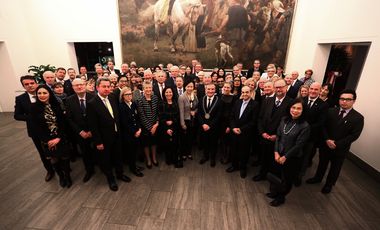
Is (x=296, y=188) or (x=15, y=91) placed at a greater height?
(x=15, y=91)

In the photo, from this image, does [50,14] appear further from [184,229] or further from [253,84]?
[184,229]

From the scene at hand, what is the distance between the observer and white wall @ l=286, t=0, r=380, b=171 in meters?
4.13

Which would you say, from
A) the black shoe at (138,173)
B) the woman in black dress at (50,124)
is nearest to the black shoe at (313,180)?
the black shoe at (138,173)

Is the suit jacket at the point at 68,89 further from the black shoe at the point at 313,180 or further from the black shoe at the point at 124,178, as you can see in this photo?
the black shoe at the point at 313,180

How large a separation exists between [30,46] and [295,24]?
462 inches

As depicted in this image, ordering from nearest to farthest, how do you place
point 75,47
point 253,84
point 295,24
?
point 253,84, point 295,24, point 75,47

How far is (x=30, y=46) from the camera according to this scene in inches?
326

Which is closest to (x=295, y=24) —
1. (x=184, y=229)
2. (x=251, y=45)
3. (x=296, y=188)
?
(x=251, y=45)

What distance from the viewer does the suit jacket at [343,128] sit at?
2.98 metres

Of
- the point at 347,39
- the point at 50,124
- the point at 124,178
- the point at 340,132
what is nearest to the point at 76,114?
the point at 50,124

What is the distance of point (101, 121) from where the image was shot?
3.03 m

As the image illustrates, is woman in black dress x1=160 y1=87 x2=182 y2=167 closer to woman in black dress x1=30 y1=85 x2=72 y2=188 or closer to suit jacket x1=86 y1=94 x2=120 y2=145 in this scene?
suit jacket x1=86 y1=94 x2=120 y2=145

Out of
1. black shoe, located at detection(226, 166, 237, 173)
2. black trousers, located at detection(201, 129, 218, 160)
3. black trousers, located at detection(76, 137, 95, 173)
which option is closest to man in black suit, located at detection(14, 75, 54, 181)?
black trousers, located at detection(76, 137, 95, 173)

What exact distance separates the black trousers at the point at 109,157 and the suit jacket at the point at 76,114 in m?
0.55
